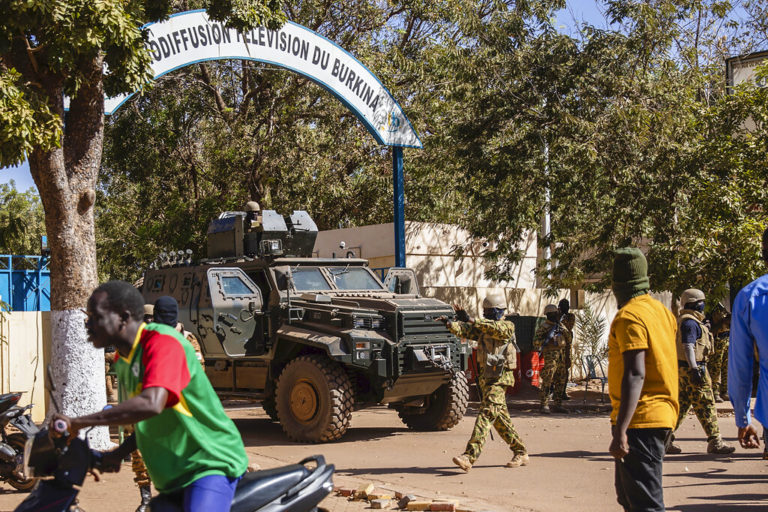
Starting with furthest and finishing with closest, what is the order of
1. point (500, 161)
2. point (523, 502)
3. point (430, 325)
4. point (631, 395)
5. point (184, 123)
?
point (184, 123) < point (500, 161) < point (430, 325) < point (523, 502) < point (631, 395)

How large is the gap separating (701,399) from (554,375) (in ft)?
15.5

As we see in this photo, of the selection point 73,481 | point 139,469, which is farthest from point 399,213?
point 73,481

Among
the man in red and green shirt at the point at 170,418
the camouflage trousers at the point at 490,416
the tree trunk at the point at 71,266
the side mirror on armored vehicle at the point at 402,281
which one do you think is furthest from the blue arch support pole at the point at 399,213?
the man in red and green shirt at the point at 170,418

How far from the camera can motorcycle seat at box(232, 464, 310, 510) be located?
3379mm

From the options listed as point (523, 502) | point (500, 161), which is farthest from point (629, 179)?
point (523, 502)

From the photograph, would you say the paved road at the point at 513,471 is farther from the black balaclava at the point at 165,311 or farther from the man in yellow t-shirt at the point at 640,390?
the man in yellow t-shirt at the point at 640,390

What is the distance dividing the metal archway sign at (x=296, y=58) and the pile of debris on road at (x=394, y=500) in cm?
586

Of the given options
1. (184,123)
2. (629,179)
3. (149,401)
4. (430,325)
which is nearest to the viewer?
(149,401)

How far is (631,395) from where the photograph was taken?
13.8ft

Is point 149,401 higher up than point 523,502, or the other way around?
point 149,401

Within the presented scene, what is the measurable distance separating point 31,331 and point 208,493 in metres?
9.65

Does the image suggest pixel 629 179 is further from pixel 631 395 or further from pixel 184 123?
pixel 184 123

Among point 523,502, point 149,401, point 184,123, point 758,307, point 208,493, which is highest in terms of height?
point 184,123

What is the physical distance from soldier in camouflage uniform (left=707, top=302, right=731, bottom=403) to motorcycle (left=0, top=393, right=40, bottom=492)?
33.9ft
